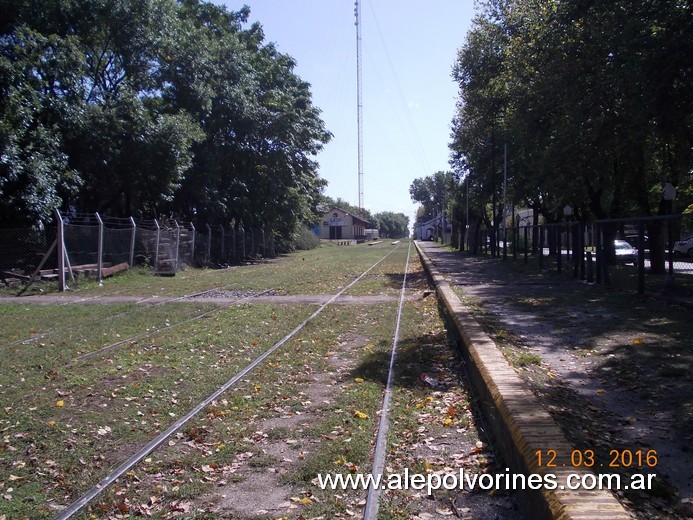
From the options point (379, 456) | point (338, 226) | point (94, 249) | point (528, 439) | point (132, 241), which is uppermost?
point (338, 226)

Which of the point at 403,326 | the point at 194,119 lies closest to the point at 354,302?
the point at 403,326

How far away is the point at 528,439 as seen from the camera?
164 inches

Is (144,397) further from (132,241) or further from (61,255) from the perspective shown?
(132,241)

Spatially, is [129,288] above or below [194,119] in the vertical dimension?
below

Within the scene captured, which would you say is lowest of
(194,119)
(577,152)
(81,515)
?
(81,515)

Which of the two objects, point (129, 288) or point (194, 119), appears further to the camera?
point (194, 119)

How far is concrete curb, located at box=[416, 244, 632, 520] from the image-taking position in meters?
3.24

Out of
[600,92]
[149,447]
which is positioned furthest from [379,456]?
[600,92]

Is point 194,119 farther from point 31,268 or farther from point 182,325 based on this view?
point 182,325

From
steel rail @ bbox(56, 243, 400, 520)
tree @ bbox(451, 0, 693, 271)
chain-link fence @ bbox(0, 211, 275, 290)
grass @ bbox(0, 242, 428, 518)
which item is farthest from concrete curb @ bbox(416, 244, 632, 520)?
chain-link fence @ bbox(0, 211, 275, 290)

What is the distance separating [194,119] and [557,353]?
87.9 ft

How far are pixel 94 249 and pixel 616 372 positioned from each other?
747 inches

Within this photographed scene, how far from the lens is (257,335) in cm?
1038

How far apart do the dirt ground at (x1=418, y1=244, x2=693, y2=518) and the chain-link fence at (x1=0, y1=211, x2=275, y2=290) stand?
13388 mm
